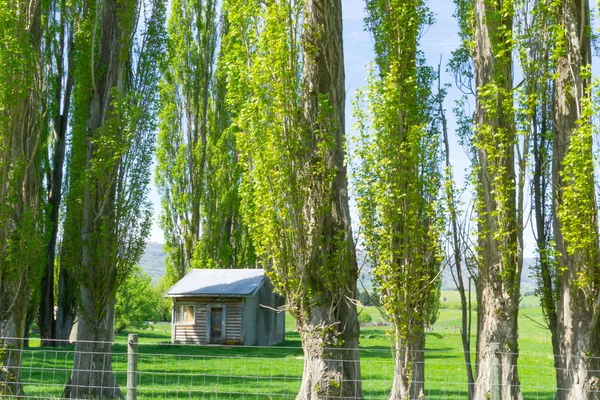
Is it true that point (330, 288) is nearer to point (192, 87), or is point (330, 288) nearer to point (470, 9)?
point (470, 9)

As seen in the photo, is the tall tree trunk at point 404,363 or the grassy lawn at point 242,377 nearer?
the tall tree trunk at point 404,363

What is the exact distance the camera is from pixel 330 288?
32.1 ft

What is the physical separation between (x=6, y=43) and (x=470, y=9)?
25.8 ft

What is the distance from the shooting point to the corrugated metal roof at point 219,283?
99.7 ft

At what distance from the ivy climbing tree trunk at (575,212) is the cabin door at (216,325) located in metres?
22.6

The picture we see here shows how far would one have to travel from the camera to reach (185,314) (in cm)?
3269

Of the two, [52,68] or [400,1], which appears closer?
[400,1]

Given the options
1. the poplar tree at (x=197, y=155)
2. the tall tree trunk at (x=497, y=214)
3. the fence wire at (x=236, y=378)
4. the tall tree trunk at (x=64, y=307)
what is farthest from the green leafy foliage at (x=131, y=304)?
the tall tree trunk at (x=497, y=214)

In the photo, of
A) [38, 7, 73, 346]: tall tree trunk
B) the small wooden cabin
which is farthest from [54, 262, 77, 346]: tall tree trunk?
the small wooden cabin

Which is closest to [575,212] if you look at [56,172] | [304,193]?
[304,193]

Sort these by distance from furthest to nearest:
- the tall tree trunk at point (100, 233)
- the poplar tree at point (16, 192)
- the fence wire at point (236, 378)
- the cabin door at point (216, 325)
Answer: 1. the cabin door at point (216, 325)
2. the fence wire at point (236, 378)
3. the tall tree trunk at point (100, 233)
4. the poplar tree at point (16, 192)

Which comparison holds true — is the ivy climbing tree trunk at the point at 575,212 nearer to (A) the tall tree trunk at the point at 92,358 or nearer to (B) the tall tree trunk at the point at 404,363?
(B) the tall tree trunk at the point at 404,363

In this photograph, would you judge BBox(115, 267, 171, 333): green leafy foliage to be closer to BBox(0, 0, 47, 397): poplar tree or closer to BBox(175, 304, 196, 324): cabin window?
BBox(175, 304, 196, 324): cabin window

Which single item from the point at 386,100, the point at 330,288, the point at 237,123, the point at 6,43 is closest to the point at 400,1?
the point at 386,100
